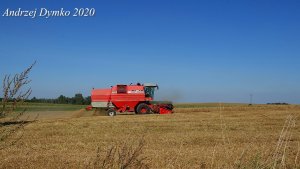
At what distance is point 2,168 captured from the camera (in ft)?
22.9

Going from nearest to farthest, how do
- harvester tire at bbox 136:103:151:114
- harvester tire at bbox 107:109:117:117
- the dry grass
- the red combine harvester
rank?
the dry grass
harvester tire at bbox 107:109:117:117
harvester tire at bbox 136:103:151:114
the red combine harvester

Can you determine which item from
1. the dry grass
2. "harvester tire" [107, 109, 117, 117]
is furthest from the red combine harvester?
the dry grass

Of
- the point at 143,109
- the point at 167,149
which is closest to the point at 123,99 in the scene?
the point at 143,109

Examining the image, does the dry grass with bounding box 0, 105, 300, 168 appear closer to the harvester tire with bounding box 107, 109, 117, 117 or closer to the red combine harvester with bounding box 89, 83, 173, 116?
the harvester tire with bounding box 107, 109, 117, 117

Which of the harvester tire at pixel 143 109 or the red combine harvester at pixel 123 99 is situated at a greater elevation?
the red combine harvester at pixel 123 99

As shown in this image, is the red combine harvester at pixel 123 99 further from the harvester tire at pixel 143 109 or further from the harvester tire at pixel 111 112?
the harvester tire at pixel 111 112

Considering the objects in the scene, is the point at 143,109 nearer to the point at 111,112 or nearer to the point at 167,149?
the point at 111,112

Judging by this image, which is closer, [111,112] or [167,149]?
[167,149]

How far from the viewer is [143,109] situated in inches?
1082

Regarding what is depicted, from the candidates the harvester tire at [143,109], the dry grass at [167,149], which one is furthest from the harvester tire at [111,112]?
the dry grass at [167,149]

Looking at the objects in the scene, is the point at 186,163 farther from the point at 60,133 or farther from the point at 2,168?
the point at 60,133

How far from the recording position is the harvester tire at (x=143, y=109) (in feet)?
89.8

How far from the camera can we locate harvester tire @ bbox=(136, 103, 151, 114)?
2738cm

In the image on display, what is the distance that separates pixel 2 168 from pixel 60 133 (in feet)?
22.1
